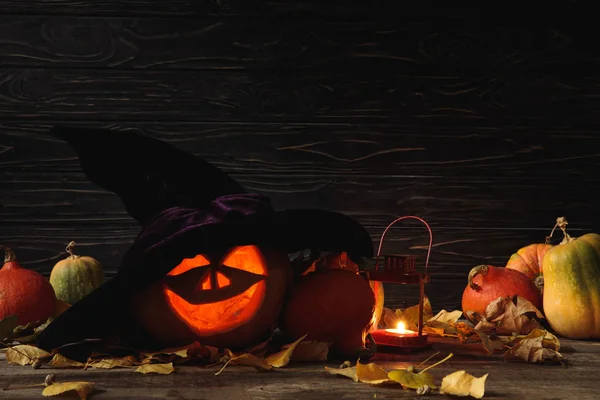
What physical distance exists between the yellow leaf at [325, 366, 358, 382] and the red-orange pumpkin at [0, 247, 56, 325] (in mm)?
686

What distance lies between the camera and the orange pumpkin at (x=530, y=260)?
1759 mm

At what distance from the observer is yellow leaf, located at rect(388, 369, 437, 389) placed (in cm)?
97

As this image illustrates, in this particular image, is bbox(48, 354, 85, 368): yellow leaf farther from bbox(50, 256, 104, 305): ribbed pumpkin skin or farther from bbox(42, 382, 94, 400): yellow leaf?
bbox(50, 256, 104, 305): ribbed pumpkin skin

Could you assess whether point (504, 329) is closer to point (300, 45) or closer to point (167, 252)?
point (167, 252)

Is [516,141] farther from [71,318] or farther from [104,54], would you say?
[71,318]

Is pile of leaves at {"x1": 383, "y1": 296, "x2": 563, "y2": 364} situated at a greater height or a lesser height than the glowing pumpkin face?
Answer: lesser

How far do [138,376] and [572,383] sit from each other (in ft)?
2.16

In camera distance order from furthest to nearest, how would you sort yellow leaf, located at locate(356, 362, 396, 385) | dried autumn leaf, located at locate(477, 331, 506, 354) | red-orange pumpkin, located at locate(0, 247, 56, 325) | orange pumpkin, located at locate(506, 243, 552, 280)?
orange pumpkin, located at locate(506, 243, 552, 280), red-orange pumpkin, located at locate(0, 247, 56, 325), dried autumn leaf, located at locate(477, 331, 506, 354), yellow leaf, located at locate(356, 362, 396, 385)

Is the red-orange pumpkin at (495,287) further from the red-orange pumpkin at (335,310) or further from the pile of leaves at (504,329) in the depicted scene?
the red-orange pumpkin at (335,310)

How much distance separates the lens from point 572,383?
104 cm

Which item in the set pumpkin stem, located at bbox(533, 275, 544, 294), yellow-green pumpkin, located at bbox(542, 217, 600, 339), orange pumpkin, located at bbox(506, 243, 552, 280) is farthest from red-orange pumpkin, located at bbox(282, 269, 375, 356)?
orange pumpkin, located at bbox(506, 243, 552, 280)

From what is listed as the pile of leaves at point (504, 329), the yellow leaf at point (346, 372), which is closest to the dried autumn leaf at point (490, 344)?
the pile of leaves at point (504, 329)

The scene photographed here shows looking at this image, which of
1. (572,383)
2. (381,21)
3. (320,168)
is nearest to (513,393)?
(572,383)

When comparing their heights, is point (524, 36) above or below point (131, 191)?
above
